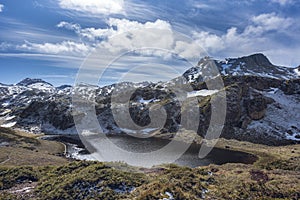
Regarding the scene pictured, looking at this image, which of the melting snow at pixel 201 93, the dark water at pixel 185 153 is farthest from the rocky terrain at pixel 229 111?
the dark water at pixel 185 153

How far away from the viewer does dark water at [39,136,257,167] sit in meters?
59.5

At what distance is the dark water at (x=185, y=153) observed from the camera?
2344 inches

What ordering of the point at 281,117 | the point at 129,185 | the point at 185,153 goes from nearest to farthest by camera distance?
the point at 129,185 → the point at 185,153 → the point at 281,117

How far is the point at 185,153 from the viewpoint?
68.4 metres

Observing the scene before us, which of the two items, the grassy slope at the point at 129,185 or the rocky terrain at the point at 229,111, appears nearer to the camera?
the grassy slope at the point at 129,185

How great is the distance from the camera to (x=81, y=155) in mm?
68312

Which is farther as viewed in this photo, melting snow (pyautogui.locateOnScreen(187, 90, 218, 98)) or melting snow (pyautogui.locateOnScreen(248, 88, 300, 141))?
melting snow (pyautogui.locateOnScreen(187, 90, 218, 98))

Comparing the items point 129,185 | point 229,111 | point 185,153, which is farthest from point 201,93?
point 129,185

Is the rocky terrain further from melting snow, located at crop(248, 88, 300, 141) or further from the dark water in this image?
A: the dark water

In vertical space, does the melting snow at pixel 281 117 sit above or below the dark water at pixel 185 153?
above

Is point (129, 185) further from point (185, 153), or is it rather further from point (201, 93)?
point (201, 93)

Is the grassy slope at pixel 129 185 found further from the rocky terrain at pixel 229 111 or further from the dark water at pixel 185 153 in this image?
the rocky terrain at pixel 229 111

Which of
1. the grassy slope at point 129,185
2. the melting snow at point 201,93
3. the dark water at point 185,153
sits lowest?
the dark water at point 185,153

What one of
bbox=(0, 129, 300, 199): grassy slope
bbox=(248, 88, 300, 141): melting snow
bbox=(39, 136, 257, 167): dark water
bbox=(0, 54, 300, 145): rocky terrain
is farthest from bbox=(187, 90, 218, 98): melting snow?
bbox=(0, 129, 300, 199): grassy slope
